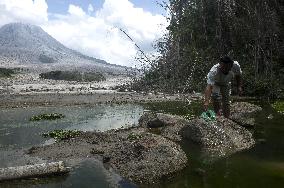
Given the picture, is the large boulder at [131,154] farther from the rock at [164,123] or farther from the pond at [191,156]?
the rock at [164,123]

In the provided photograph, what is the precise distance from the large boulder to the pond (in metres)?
0.37

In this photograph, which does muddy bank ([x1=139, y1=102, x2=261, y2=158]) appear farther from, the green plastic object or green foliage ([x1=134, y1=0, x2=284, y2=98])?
green foliage ([x1=134, y1=0, x2=284, y2=98])

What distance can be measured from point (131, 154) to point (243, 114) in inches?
349

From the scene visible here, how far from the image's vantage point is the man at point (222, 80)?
14.3 m

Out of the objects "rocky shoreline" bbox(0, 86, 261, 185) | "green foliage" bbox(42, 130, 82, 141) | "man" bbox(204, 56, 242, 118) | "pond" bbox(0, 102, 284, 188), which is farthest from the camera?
"green foliage" bbox(42, 130, 82, 141)

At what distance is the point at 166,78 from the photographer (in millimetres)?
31438

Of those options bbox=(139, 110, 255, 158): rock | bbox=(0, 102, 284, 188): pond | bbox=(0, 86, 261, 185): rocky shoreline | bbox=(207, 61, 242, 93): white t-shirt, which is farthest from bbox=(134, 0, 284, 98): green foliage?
bbox=(139, 110, 255, 158): rock

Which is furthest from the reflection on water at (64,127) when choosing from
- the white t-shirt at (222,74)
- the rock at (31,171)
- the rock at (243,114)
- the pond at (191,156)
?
the white t-shirt at (222,74)

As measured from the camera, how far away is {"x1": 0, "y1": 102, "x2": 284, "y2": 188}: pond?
33.0ft

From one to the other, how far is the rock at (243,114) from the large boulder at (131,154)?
204 inches

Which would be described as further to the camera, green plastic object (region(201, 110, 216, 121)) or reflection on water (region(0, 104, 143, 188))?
green plastic object (region(201, 110, 216, 121))

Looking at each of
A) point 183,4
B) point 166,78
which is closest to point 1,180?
point 166,78

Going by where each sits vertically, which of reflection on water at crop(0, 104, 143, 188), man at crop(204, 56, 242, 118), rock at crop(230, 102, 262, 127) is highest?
man at crop(204, 56, 242, 118)

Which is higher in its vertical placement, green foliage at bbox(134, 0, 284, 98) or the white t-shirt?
green foliage at bbox(134, 0, 284, 98)
